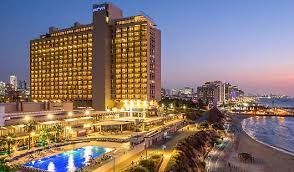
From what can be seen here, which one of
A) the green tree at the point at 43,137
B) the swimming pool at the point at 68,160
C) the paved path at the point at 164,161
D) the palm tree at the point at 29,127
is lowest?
the paved path at the point at 164,161

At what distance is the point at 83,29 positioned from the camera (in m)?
162

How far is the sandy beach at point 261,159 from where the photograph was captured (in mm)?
66812

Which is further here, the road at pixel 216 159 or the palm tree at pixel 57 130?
the palm tree at pixel 57 130

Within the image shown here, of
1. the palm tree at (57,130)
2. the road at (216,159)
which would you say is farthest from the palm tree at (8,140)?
the road at (216,159)

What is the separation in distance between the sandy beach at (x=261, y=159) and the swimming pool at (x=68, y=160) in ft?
102

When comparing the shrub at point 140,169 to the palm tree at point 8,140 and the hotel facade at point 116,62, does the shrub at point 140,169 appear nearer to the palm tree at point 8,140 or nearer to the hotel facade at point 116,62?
the palm tree at point 8,140

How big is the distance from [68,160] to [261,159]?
48.1m

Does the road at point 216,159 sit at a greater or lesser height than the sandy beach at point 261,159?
greater

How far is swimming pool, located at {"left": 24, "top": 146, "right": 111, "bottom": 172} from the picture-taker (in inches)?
1944

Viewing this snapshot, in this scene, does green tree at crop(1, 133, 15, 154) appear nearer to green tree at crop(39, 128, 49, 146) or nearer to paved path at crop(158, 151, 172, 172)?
green tree at crop(39, 128, 49, 146)

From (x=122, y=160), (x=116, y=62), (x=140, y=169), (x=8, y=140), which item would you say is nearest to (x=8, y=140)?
(x=8, y=140)

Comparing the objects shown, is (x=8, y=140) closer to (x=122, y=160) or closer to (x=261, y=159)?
(x=122, y=160)

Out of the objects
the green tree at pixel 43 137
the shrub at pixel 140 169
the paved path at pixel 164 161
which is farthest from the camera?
the green tree at pixel 43 137

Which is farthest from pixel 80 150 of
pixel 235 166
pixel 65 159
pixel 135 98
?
pixel 135 98
